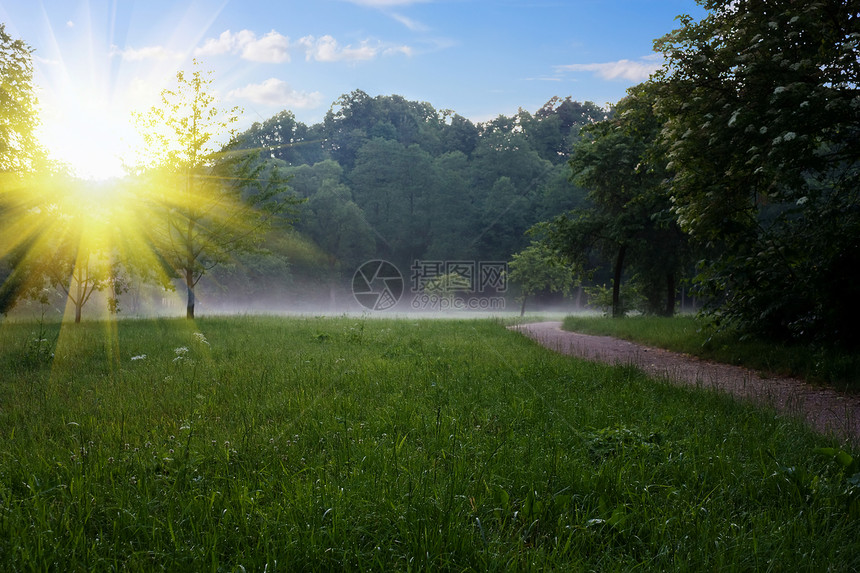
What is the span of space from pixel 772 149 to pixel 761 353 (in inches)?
176

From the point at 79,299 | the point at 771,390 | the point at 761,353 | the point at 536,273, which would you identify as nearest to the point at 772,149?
the point at 771,390

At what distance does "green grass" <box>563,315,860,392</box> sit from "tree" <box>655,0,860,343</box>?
0.65 metres

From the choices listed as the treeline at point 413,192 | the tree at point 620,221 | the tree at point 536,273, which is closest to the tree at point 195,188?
the tree at point 620,221

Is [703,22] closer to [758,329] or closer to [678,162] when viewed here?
[678,162]

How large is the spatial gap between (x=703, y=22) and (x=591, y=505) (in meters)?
11.4

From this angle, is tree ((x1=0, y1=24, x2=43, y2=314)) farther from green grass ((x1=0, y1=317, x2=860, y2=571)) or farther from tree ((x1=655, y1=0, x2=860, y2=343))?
tree ((x1=655, y1=0, x2=860, y2=343))

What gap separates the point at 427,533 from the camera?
8.13 ft

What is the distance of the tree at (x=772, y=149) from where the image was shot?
307 inches

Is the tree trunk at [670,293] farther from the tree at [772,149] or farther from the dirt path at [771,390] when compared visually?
the tree at [772,149]

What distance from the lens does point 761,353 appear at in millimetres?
9766

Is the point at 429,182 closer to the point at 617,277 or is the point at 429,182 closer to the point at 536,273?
the point at 536,273

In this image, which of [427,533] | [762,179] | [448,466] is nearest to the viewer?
[427,533]

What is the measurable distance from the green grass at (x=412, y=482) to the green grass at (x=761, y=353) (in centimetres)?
377

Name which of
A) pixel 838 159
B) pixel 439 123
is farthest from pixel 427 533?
pixel 439 123
